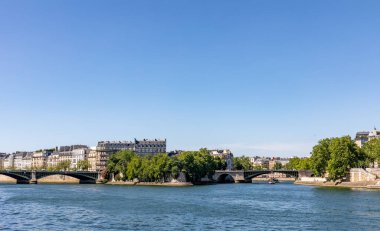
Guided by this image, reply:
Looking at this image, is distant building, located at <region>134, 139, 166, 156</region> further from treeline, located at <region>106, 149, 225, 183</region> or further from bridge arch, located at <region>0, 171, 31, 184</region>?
bridge arch, located at <region>0, 171, 31, 184</region>

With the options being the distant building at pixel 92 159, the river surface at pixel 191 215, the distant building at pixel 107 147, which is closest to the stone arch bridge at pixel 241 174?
the distant building at pixel 107 147

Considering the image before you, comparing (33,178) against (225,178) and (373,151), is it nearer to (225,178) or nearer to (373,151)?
(225,178)

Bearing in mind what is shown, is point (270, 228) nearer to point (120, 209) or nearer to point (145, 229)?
point (145, 229)

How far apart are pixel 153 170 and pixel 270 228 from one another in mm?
75007

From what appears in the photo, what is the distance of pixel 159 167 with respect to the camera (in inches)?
4350

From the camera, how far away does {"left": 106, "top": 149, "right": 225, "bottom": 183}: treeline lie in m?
111

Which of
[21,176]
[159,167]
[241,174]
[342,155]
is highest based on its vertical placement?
[342,155]

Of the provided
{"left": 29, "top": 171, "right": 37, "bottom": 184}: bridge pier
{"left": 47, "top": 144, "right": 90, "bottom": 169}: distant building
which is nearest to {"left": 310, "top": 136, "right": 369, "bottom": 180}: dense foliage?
{"left": 29, "top": 171, "right": 37, "bottom": 184}: bridge pier

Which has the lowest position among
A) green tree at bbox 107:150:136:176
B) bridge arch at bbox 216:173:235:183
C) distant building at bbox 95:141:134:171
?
bridge arch at bbox 216:173:235:183

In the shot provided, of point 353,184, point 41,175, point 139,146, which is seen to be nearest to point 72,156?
point 139,146

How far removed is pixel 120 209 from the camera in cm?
5250

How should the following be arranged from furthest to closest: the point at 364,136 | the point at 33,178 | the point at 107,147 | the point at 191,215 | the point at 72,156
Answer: the point at 72,156, the point at 107,147, the point at 364,136, the point at 33,178, the point at 191,215

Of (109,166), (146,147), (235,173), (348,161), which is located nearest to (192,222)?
(348,161)

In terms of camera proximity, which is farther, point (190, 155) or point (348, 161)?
point (190, 155)
